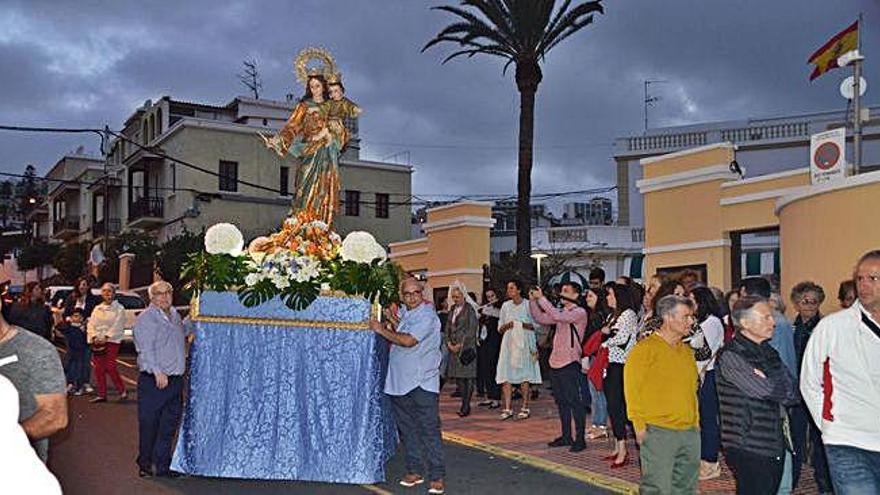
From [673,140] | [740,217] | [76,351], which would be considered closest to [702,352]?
[740,217]

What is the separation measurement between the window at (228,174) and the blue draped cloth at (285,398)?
34606 mm

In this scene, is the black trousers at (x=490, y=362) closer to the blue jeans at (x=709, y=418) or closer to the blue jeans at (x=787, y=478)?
the blue jeans at (x=709, y=418)

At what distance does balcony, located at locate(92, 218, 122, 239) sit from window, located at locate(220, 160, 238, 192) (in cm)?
880

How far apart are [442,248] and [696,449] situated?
19.4 metres

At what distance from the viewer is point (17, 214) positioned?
91.1 meters

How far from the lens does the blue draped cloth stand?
866cm

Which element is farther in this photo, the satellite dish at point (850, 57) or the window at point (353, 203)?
the window at point (353, 203)

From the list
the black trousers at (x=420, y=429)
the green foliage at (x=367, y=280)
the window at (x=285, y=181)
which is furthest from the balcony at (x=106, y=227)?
the black trousers at (x=420, y=429)

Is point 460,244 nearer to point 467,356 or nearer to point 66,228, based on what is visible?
point 467,356

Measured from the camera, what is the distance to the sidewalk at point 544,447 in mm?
8945

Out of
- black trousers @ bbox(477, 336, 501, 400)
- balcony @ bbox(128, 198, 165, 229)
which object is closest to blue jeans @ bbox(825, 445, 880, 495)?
black trousers @ bbox(477, 336, 501, 400)

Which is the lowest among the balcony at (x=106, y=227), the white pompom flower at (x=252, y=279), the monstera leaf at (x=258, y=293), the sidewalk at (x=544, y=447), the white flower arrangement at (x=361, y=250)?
the sidewalk at (x=544, y=447)

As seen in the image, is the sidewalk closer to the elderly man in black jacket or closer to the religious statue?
the elderly man in black jacket

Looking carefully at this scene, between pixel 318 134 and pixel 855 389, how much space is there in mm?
6596
